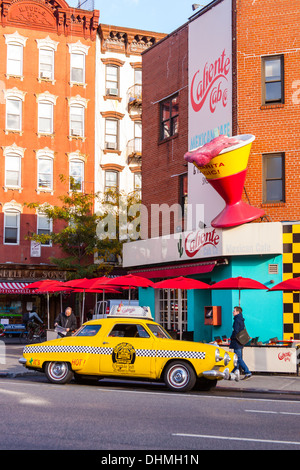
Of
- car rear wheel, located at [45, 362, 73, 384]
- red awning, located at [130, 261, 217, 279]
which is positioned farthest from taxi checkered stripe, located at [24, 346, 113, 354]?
red awning, located at [130, 261, 217, 279]

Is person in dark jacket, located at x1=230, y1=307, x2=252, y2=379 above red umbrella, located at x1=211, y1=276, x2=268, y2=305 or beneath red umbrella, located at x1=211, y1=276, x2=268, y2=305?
beneath

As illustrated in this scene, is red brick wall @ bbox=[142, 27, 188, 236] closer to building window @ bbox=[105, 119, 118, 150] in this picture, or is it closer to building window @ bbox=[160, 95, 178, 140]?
building window @ bbox=[160, 95, 178, 140]

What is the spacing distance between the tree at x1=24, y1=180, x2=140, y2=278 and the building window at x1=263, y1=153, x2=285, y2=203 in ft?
55.7

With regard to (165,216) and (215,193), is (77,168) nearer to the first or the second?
(165,216)

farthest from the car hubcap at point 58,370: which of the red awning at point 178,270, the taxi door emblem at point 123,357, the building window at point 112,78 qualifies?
the building window at point 112,78

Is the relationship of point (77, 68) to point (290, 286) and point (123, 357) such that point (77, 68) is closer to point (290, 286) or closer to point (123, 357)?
point (290, 286)

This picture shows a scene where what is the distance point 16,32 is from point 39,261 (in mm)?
14302

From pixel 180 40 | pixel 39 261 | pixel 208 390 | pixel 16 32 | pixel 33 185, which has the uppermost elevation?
pixel 16 32

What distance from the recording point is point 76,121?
1780 inches

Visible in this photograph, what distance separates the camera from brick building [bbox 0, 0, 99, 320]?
1689 inches

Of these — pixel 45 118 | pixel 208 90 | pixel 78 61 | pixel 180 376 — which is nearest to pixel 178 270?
pixel 208 90

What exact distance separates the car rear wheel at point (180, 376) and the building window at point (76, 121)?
1267 inches

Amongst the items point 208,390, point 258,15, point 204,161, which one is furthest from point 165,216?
point 208,390
